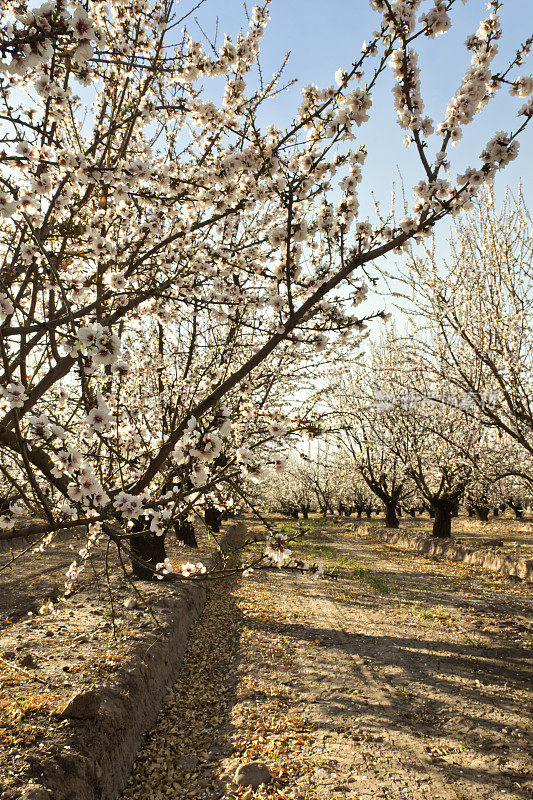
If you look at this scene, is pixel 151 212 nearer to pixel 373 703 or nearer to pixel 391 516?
pixel 373 703

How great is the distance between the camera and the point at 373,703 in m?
4.79

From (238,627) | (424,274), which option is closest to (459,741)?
(238,627)

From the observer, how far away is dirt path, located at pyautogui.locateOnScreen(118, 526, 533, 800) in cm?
362

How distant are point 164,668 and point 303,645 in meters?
2.06

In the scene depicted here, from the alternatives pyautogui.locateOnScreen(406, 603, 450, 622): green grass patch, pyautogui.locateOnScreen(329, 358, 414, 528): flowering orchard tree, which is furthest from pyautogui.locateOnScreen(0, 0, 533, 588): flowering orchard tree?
pyautogui.locateOnScreen(329, 358, 414, 528): flowering orchard tree

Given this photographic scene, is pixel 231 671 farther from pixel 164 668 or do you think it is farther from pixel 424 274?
pixel 424 274

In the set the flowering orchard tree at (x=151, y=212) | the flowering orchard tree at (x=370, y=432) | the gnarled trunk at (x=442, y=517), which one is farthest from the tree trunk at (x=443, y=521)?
→ the flowering orchard tree at (x=151, y=212)

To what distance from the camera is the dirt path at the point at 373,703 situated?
3625mm

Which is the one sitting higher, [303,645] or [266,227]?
[266,227]

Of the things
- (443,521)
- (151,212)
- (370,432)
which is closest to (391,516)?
(370,432)

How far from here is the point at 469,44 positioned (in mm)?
3416

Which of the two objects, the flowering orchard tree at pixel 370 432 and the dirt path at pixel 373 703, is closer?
the dirt path at pixel 373 703

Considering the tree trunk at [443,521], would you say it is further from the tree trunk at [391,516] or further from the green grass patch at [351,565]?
the tree trunk at [391,516]

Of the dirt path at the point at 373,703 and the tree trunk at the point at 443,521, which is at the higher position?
the tree trunk at the point at 443,521
